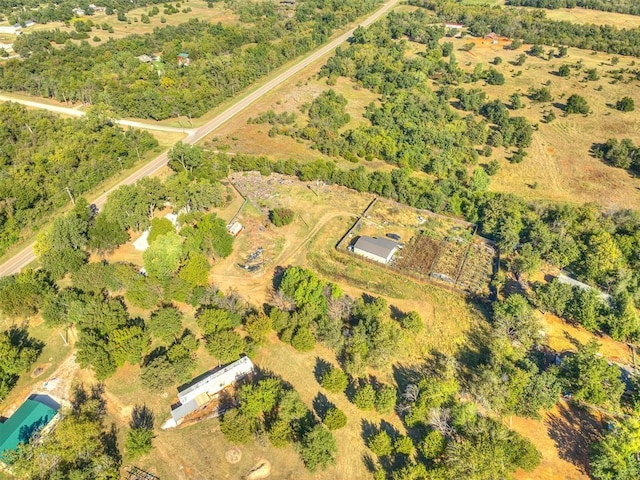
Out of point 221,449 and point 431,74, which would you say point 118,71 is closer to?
point 431,74

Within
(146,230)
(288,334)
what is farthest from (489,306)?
(146,230)

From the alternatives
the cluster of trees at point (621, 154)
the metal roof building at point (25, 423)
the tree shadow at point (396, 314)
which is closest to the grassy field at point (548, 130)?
the cluster of trees at point (621, 154)

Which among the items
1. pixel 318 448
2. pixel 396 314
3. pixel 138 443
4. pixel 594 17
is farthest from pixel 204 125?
pixel 594 17

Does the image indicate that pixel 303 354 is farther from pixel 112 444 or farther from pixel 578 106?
pixel 578 106

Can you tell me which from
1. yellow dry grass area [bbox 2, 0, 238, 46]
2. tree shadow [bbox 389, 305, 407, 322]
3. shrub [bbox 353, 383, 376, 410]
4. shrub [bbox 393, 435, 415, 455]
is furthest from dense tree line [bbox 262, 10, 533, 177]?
yellow dry grass area [bbox 2, 0, 238, 46]

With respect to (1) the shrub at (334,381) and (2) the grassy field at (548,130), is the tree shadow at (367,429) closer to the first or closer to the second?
(1) the shrub at (334,381)

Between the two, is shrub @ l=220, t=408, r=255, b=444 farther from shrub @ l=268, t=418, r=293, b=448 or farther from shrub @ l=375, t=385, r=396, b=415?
shrub @ l=375, t=385, r=396, b=415
